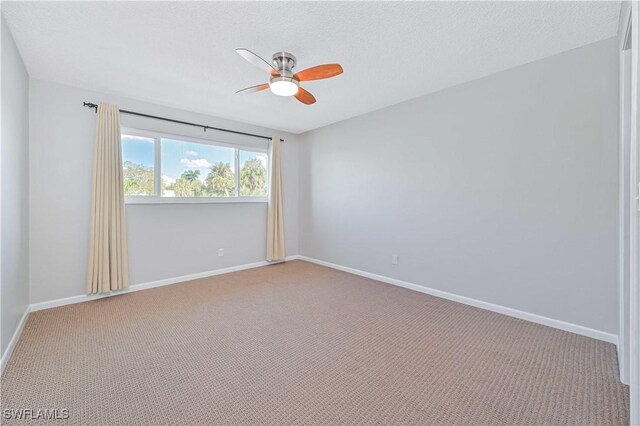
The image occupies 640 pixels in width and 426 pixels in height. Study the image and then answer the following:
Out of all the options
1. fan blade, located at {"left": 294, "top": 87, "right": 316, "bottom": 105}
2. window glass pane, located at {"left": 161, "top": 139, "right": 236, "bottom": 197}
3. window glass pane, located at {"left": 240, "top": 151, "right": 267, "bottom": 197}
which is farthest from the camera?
window glass pane, located at {"left": 240, "top": 151, "right": 267, "bottom": 197}

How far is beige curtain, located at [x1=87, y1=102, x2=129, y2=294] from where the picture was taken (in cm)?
325

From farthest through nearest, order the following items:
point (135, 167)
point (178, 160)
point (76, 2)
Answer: point (178, 160)
point (135, 167)
point (76, 2)

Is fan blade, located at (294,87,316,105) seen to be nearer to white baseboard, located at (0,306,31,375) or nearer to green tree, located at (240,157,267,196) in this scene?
green tree, located at (240,157,267,196)

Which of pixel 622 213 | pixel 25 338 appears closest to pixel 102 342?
pixel 25 338

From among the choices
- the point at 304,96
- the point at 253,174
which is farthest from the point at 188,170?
the point at 304,96

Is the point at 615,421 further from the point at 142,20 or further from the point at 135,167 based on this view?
the point at 135,167

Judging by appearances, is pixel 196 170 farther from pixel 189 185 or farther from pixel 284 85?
pixel 284 85

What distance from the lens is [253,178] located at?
4.89 metres

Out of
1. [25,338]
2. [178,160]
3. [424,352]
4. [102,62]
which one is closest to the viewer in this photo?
[424,352]

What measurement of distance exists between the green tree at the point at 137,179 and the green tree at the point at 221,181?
2.56ft

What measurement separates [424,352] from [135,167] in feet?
12.7

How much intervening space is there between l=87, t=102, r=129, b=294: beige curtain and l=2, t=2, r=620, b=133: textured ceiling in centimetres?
46

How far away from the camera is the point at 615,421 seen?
1483 millimetres

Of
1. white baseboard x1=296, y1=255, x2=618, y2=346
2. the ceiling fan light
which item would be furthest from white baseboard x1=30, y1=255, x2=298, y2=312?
the ceiling fan light
